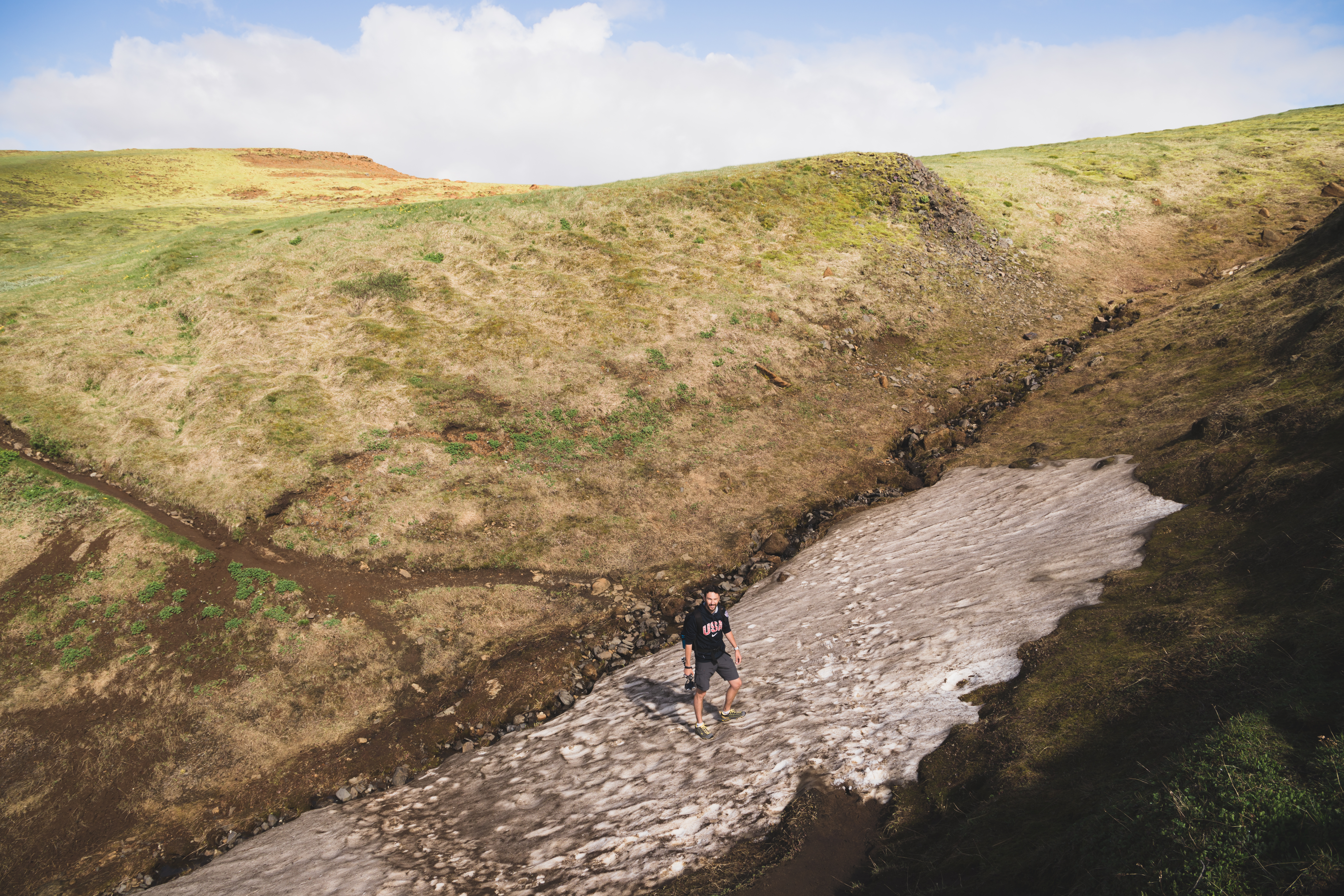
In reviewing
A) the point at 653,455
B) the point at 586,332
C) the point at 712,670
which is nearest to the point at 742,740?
the point at 712,670

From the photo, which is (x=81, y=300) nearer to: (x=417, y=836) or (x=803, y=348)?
(x=417, y=836)

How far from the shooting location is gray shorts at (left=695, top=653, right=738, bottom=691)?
48.1 feet

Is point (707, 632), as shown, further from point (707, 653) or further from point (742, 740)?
point (742, 740)

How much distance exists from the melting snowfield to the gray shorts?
1.14 m

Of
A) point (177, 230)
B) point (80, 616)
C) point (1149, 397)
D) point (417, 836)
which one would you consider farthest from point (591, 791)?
point (177, 230)

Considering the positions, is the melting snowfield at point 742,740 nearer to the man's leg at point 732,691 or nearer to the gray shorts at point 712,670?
the man's leg at point 732,691

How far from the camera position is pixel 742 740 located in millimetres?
13969

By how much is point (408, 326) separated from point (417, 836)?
28.4 meters

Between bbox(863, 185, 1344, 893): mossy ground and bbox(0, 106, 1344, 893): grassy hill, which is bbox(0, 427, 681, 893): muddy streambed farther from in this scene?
bbox(863, 185, 1344, 893): mossy ground

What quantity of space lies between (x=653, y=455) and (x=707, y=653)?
1580cm

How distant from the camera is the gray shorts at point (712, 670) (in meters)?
14.7

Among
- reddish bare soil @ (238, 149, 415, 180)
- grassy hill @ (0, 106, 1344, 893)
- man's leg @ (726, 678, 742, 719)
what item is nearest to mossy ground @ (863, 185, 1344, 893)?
grassy hill @ (0, 106, 1344, 893)

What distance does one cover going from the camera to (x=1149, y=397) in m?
25.2

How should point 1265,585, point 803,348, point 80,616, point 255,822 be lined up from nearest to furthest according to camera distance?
point 1265,585 < point 255,822 < point 80,616 < point 803,348
